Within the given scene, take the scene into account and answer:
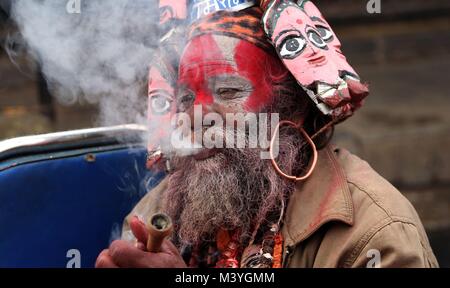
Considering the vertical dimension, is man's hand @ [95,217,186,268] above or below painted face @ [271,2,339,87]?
below

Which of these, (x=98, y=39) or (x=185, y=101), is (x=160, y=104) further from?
(x=98, y=39)

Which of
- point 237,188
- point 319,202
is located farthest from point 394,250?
point 237,188

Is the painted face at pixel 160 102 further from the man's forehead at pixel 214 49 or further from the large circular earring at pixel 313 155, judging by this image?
the large circular earring at pixel 313 155

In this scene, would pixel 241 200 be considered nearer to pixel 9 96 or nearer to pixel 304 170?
pixel 304 170

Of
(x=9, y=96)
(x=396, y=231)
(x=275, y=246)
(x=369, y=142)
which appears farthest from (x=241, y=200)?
(x=9, y=96)

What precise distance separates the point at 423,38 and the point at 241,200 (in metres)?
5.40

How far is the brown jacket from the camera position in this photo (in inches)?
109

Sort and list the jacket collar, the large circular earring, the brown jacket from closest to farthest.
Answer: the brown jacket
the jacket collar
the large circular earring

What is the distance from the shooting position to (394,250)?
8.98ft

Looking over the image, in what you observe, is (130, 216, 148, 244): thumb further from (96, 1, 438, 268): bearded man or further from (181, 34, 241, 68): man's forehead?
(181, 34, 241, 68): man's forehead

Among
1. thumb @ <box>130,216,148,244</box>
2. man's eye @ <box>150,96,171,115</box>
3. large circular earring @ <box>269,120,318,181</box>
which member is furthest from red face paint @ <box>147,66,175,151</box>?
thumb @ <box>130,216,148,244</box>

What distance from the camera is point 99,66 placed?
357 centimetres

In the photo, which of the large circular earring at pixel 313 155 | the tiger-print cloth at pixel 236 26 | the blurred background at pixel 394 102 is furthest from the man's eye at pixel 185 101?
the blurred background at pixel 394 102

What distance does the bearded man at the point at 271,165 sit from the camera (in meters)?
2.90
